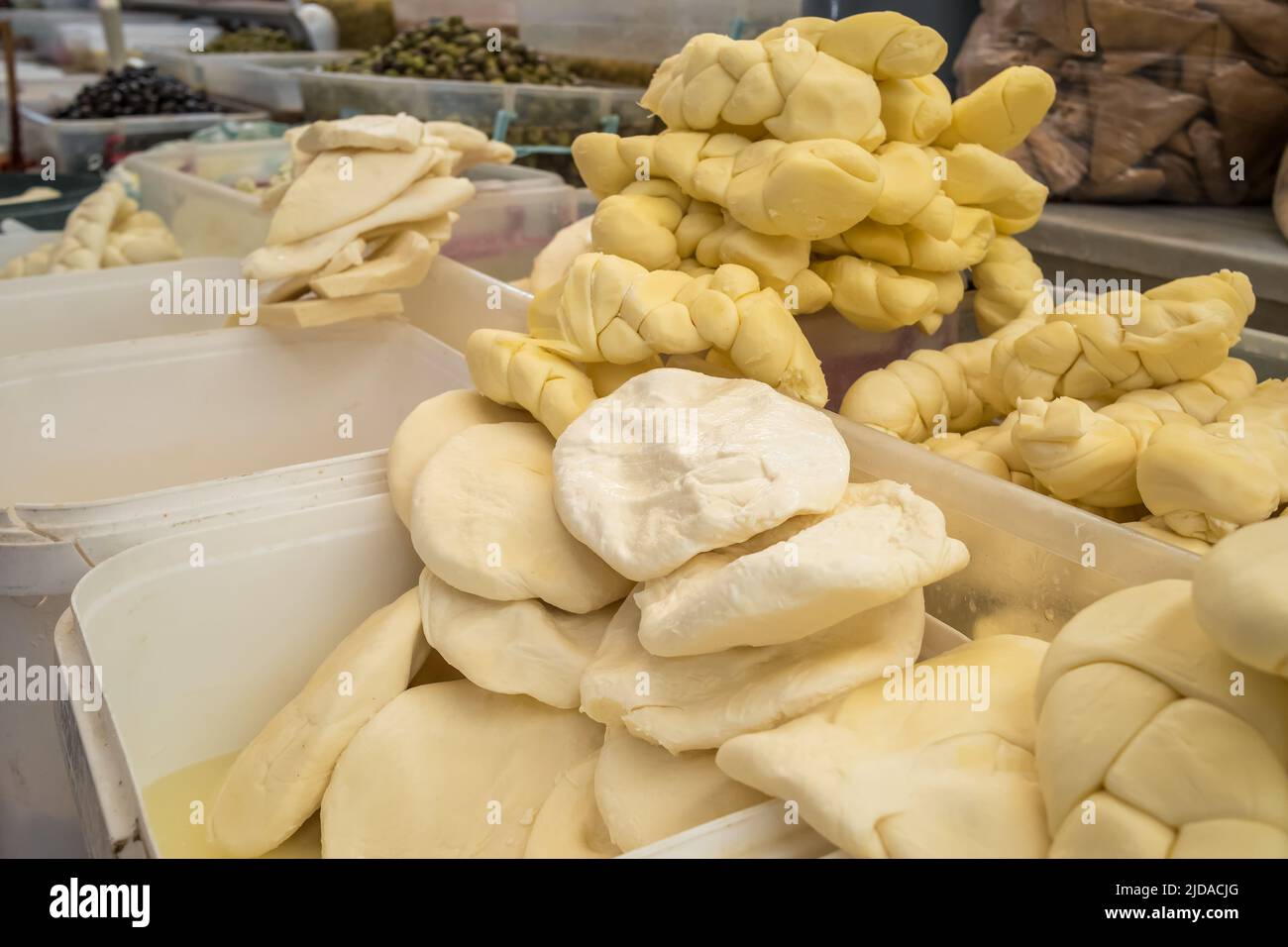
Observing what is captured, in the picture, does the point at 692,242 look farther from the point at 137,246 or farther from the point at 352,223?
the point at 137,246

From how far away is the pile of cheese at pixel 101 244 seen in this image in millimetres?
1947

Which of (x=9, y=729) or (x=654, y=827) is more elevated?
(x=654, y=827)

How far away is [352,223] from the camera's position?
151cm

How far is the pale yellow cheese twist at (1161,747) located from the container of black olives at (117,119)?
138 inches

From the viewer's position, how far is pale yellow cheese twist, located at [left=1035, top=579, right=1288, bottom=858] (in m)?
0.50

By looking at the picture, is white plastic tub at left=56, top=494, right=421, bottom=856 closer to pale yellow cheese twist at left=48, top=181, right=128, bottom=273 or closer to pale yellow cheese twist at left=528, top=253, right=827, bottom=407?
pale yellow cheese twist at left=528, top=253, right=827, bottom=407

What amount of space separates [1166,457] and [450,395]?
677 mm

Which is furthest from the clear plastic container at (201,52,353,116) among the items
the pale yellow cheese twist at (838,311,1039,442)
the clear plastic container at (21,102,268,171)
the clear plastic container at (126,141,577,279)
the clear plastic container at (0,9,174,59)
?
the pale yellow cheese twist at (838,311,1039,442)

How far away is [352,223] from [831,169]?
32.3 inches

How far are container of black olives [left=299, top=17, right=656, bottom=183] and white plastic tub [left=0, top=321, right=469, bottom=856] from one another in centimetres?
116

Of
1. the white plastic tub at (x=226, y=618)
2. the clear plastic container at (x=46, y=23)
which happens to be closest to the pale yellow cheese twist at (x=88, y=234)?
the white plastic tub at (x=226, y=618)
